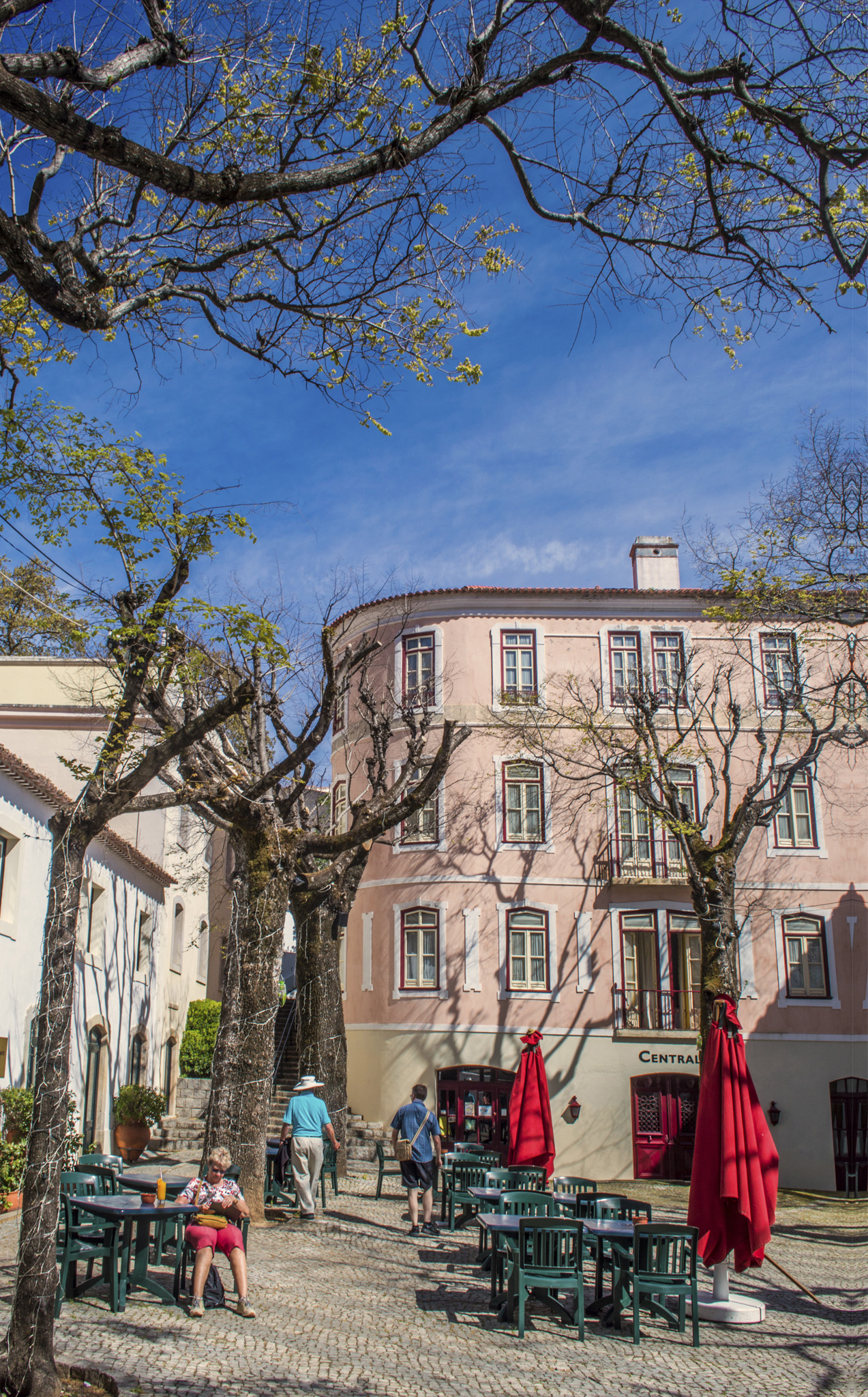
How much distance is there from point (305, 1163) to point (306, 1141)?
356mm

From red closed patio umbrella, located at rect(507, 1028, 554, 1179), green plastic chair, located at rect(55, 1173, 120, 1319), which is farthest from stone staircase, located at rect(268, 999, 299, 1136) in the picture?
green plastic chair, located at rect(55, 1173, 120, 1319)

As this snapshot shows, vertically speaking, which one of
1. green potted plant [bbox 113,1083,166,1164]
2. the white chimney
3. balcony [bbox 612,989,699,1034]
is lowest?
green potted plant [bbox 113,1083,166,1164]

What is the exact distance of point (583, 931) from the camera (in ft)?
80.2

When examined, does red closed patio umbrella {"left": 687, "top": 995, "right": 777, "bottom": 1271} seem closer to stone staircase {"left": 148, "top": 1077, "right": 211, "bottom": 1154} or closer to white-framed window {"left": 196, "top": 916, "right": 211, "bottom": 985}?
stone staircase {"left": 148, "top": 1077, "right": 211, "bottom": 1154}

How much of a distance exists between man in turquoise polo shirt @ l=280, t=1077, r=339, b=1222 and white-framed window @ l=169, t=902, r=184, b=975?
12.7 m

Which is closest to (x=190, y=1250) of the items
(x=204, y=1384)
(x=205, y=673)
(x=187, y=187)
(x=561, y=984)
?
(x=204, y=1384)

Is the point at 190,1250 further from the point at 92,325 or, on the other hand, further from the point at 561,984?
the point at 561,984

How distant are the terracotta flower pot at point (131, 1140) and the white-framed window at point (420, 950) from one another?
663 cm

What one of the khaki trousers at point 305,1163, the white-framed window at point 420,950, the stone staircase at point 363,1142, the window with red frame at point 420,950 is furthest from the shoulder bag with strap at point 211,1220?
the window with red frame at point 420,950

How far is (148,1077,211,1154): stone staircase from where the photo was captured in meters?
21.0

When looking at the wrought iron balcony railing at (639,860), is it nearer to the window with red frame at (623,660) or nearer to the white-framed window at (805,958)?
the white-framed window at (805,958)

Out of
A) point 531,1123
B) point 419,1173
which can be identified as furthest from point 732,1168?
point 531,1123

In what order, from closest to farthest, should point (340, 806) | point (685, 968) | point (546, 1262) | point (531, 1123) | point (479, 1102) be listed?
point (546, 1262) → point (531, 1123) → point (479, 1102) → point (685, 968) → point (340, 806)

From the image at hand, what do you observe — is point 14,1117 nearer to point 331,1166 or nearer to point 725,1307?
point 331,1166
